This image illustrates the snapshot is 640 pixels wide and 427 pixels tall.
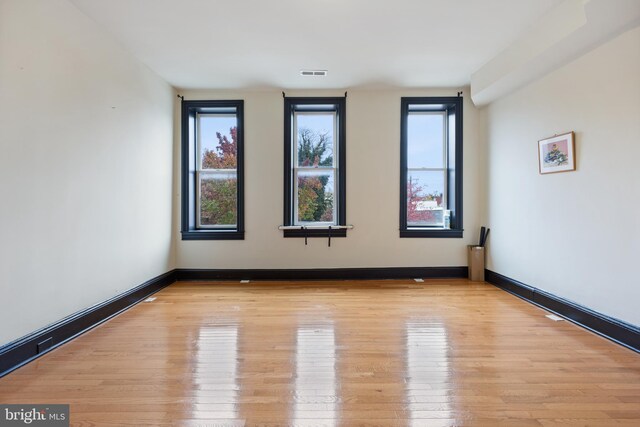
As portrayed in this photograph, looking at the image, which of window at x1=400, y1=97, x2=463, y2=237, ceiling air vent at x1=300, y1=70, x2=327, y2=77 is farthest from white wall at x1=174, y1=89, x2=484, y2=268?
ceiling air vent at x1=300, y1=70, x2=327, y2=77

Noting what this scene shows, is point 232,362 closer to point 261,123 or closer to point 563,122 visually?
point 261,123

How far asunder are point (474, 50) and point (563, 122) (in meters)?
1.25

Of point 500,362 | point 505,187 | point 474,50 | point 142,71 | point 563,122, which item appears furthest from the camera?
point 505,187

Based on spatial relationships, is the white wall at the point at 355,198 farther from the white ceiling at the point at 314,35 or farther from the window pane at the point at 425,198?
the white ceiling at the point at 314,35

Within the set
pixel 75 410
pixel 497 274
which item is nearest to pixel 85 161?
pixel 75 410

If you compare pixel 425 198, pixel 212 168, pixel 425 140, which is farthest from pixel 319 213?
pixel 425 140

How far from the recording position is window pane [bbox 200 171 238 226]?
476 cm

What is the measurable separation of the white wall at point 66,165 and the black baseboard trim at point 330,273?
3.24ft

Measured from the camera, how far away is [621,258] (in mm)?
2588

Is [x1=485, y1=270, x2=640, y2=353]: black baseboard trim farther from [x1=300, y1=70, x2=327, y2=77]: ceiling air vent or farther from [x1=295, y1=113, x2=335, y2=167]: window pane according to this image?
[x1=300, y1=70, x2=327, y2=77]: ceiling air vent

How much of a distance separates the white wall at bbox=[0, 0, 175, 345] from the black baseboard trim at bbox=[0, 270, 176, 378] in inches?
2.7

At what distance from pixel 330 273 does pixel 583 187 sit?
321 cm

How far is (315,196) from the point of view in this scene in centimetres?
481

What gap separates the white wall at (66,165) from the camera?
84.4 inches
